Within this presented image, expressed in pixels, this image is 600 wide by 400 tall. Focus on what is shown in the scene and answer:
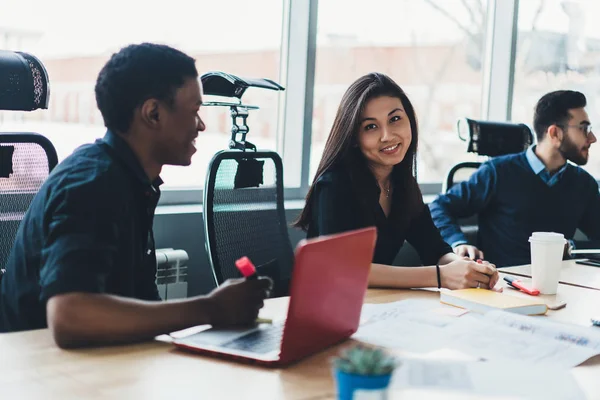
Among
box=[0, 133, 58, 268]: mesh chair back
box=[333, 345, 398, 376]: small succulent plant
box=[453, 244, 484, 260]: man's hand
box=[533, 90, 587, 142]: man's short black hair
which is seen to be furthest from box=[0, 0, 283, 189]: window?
box=[333, 345, 398, 376]: small succulent plant

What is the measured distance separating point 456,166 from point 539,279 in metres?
1.53

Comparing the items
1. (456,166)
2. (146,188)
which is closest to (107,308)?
(146,188)

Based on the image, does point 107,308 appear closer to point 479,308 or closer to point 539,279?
point 479,308

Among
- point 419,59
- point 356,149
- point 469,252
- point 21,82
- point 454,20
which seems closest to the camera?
point 21,82

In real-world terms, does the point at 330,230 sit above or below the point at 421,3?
below

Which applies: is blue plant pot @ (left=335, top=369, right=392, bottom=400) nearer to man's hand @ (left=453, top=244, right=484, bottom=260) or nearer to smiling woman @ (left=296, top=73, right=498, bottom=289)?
smiling woman @ (left=296, top=73, right=498, bottom=289)

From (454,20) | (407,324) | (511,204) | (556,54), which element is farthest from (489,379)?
(556,54)

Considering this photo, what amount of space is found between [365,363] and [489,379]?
443mm

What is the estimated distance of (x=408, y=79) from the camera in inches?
166

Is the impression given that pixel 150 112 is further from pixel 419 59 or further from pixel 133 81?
pixel 419 59

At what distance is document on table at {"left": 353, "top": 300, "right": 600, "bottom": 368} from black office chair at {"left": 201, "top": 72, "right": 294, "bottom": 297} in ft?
2.04

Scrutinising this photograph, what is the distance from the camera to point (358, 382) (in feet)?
2.64

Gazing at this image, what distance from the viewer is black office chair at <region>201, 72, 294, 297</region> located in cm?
212

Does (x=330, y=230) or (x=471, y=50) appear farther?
(x=471, y=50)
